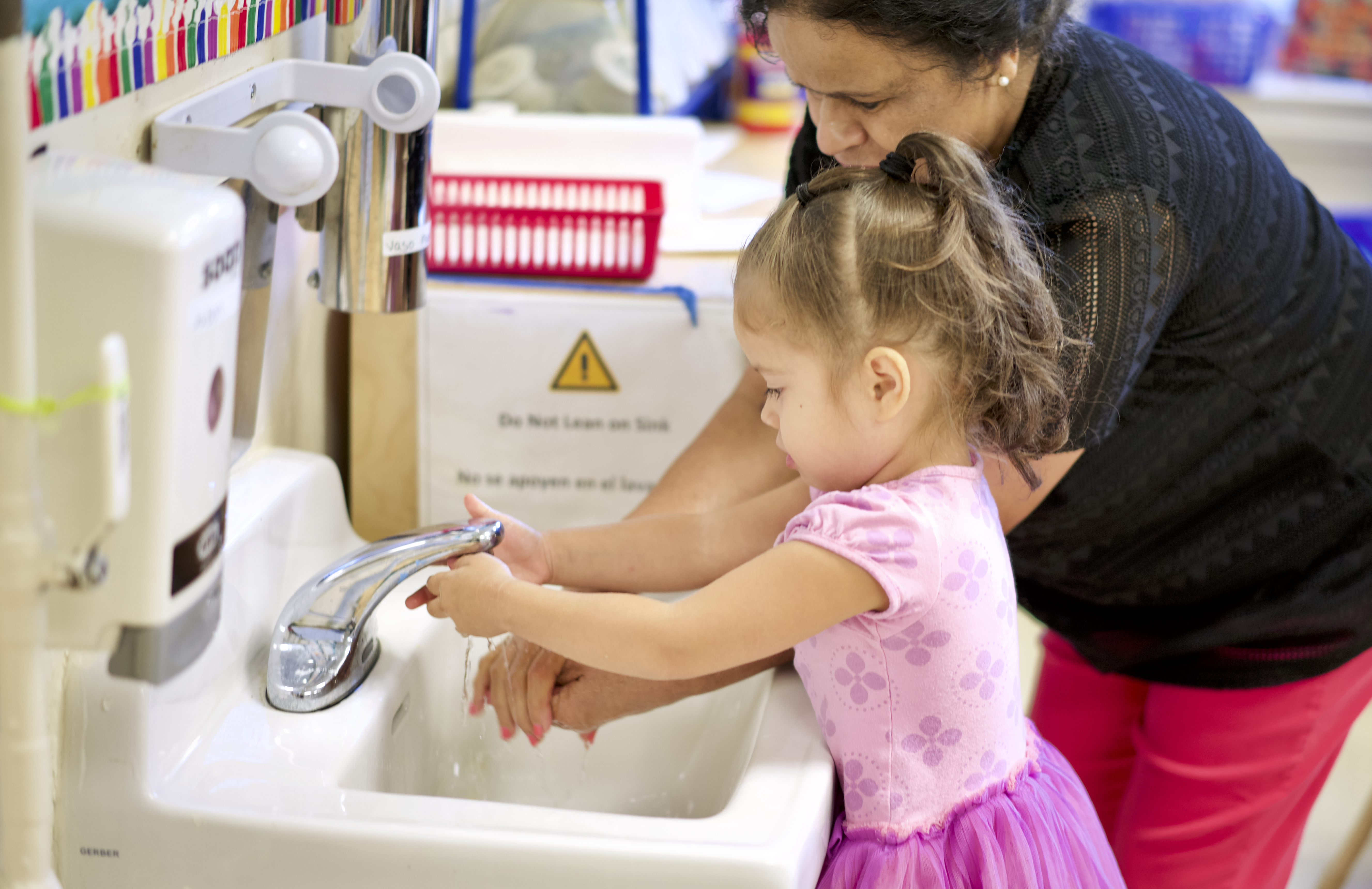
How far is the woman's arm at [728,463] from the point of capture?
1086 mm

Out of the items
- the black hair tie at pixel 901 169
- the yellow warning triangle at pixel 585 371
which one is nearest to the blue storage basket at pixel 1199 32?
the yellow warning triangle at pixel 585 371

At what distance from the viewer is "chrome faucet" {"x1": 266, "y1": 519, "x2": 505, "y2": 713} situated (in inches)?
33.4

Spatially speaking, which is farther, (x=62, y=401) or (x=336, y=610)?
(x=336, y=610)

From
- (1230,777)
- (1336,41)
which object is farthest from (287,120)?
(1336,41)

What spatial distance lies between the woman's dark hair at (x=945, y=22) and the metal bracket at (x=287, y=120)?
27 cm

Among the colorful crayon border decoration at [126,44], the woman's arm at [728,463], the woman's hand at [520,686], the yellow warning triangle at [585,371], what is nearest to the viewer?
the colorful crayon border decoration at [126,44]

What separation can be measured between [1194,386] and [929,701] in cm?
35

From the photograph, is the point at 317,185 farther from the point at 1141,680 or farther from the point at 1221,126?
the point at 1141,680

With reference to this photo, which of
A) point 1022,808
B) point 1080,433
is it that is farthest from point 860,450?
point 1022,808

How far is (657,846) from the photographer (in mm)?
720

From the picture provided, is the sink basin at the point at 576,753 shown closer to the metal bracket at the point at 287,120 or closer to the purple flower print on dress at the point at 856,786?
the purple flower print on dress at the point at 856,786

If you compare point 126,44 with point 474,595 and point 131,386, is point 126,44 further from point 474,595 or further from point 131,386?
point 474,595

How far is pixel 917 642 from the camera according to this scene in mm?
826

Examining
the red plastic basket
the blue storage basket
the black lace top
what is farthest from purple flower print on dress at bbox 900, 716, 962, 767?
the blue storage basket
